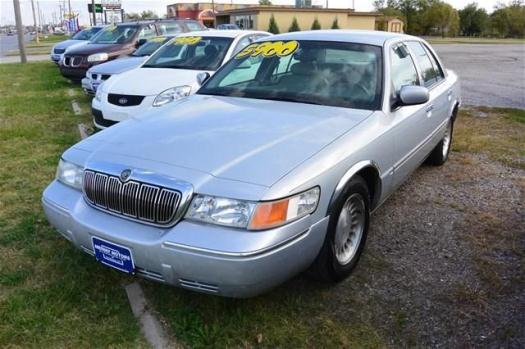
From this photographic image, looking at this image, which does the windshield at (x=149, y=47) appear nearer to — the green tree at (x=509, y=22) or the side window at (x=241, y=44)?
the side window at (x=241, y=44)

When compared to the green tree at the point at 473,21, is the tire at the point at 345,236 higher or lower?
lower

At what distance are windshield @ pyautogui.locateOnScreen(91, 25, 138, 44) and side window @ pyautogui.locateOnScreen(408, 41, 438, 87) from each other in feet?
27.8

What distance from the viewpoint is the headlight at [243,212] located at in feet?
7.78

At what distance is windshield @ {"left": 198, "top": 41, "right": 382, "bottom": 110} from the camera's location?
3621mm

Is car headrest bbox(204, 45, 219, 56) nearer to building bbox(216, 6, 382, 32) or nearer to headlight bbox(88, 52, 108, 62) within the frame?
Answer: headlight bbox(88, 52, 108, 62)

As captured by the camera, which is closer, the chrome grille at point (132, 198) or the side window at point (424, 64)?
the chrome grille at point (132, 198)

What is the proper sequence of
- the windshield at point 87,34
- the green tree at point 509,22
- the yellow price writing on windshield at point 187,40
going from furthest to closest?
the green tree at point 509,22 < the windshield at point 87,34 < the yellow price writing on windshield at point 187,40

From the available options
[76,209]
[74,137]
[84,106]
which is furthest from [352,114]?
[84,106]

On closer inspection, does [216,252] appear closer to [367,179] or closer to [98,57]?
[367,179]

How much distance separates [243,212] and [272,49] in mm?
2218

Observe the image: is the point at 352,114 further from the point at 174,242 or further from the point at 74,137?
the point at 74,137

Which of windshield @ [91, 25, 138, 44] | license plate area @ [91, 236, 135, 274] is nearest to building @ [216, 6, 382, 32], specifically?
windshield @ [91, 25, 138, 44]

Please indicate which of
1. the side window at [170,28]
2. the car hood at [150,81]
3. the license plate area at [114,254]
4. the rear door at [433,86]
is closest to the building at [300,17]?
the side window at [170,28]

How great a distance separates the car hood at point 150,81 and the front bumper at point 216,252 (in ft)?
13.4
